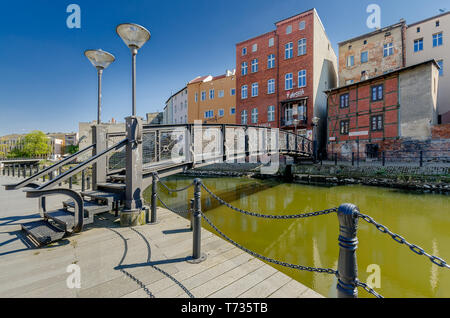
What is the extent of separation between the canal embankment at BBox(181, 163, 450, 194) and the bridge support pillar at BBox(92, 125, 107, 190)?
13888 millimetres

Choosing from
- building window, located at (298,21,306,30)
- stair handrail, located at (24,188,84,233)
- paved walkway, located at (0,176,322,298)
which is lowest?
paved walkway, located at (0,176,322,298)

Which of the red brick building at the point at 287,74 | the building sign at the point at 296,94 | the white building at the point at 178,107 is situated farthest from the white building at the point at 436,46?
the white building at the point at 178,107

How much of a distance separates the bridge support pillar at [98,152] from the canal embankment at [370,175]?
13888mm

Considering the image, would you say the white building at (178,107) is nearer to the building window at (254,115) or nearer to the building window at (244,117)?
the building window at (244,117)

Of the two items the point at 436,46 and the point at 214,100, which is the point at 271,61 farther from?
the point at 436,46

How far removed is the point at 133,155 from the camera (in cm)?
409

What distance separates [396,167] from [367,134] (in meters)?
6.18

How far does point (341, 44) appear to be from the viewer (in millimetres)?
23594

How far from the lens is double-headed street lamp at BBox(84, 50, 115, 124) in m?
4.95

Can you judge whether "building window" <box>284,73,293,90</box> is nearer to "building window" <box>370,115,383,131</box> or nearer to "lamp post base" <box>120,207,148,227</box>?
"building window" <box>370,115,383,131</box>

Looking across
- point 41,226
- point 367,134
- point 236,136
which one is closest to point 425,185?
point 367,134

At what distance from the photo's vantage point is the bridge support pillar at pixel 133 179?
3.87 m

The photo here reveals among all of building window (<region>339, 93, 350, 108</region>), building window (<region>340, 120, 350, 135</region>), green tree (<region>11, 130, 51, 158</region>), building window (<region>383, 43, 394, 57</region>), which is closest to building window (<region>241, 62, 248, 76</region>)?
building window (<region>339, 93, 350, 108</region>)

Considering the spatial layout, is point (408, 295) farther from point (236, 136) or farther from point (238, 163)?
point (238, 163)
